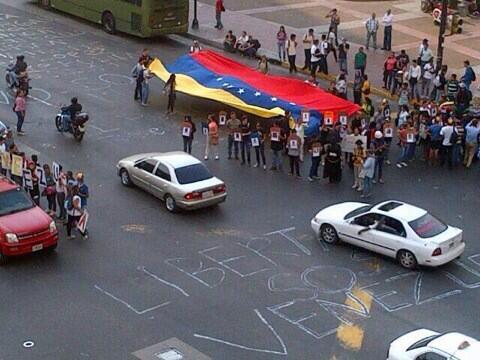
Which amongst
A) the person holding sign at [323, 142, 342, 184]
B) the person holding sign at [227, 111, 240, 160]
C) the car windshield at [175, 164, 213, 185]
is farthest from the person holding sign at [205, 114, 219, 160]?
the person holding sign at [323, 142, 342, 184]

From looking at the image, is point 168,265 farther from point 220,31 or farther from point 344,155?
point 220,31

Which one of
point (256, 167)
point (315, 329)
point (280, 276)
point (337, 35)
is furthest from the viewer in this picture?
point (337, 35)

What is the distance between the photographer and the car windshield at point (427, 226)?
22.5m

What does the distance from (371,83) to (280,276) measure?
17.0m

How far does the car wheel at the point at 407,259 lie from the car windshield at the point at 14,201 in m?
8.53

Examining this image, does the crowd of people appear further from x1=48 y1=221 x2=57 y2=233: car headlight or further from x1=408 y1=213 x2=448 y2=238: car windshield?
x1=408 y1=213 x2=448 y2=238: car windshield

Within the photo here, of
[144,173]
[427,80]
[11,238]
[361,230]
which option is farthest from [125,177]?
[427,80]

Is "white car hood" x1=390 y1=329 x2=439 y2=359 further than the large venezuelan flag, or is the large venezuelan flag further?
the large venezuelan flag

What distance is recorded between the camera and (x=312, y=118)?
101ft

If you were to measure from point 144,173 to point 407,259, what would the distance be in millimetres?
7600

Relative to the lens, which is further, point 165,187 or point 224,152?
point 224,152

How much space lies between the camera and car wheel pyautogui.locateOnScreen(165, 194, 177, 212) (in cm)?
2547

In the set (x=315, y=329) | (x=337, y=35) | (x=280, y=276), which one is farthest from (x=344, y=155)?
(x=337, y=35)

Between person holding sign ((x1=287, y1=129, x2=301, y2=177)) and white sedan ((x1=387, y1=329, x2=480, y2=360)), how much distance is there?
11.2 m
